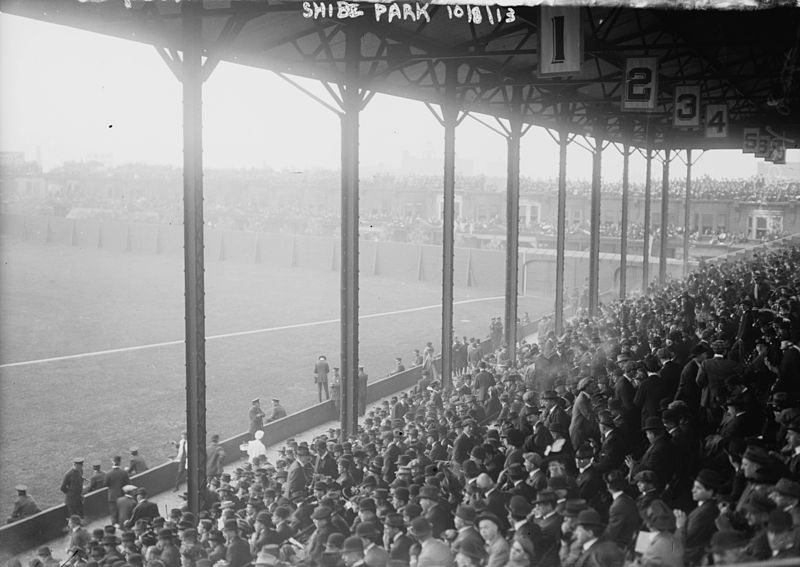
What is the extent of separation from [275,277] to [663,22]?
1997 inches

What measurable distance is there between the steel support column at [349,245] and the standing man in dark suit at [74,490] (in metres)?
4.02

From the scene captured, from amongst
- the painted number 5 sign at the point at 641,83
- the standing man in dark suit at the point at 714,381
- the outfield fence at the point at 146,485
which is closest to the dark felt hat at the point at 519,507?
the standing man in dark suit at the point at 714,381

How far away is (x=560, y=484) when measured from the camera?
582 centimetres

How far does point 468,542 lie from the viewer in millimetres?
5285

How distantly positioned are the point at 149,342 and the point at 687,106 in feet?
88.8

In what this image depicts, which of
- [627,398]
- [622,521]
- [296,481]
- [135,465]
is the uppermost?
[627,398]

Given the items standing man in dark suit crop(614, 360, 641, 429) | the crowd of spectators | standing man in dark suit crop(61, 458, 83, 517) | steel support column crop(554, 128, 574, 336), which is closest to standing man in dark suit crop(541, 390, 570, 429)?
the crowd of spectators

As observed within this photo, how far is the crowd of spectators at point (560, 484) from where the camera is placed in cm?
503

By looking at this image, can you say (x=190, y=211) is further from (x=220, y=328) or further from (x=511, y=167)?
(x=220, y=328)

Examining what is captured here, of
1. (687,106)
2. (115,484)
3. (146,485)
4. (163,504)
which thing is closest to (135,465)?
(146,485)

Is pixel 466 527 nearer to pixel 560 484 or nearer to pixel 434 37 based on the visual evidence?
pixel 560 484

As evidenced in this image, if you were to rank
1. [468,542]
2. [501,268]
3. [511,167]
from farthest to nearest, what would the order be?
[501,268] → [511,167] → [468,542]

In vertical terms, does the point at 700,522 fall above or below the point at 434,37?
below

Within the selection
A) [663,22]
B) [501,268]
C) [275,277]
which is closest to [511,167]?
[663,22]
